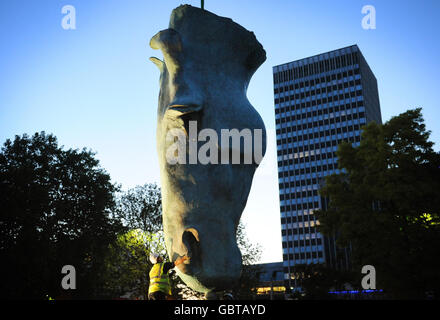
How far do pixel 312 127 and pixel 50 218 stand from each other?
8791cm

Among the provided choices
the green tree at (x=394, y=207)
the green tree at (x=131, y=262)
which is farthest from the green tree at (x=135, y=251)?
the green tree at (x=394, y=207)

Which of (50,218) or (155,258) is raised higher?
(50,218)

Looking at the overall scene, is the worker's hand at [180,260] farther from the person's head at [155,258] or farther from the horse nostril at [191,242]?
the person's head at [155,258]

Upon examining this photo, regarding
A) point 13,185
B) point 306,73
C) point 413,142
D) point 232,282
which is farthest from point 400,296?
point 306,73

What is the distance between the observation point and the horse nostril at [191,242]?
18.8ft

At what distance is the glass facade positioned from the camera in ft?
319

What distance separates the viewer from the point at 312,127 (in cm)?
10356

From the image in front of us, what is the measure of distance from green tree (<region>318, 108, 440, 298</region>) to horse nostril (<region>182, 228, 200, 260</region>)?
12.8 meters

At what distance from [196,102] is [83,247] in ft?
68.6

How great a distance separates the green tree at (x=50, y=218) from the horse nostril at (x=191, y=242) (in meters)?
17.2
